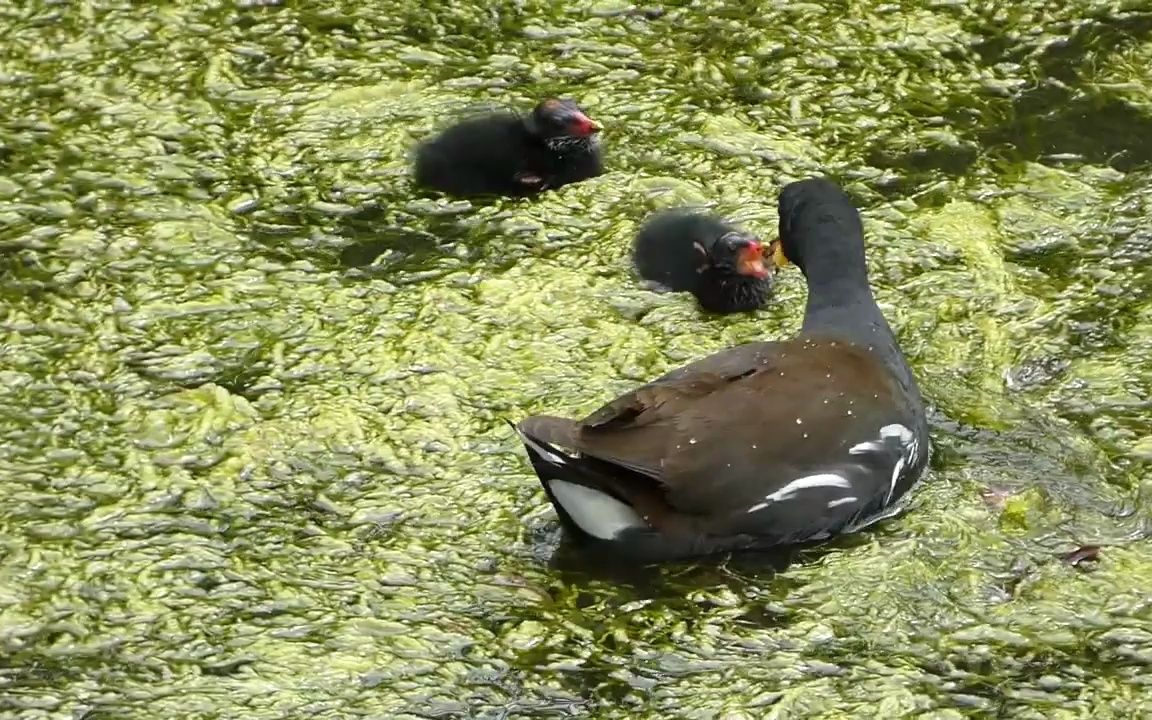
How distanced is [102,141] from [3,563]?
198cm

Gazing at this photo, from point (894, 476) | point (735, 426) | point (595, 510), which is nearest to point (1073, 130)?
point (894, 476)

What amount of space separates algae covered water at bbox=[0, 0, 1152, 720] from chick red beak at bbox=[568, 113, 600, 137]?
15 cm

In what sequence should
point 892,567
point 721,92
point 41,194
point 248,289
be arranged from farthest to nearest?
1. point 721,92
2. point 41,194
3. point 248,289
4. point 892,567

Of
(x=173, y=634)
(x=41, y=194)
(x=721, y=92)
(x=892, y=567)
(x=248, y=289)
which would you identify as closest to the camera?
(x=173, y=634)

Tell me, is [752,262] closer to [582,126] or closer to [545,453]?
[582,126]

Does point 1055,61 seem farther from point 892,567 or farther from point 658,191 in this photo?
point 892,567

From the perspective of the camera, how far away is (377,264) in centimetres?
488

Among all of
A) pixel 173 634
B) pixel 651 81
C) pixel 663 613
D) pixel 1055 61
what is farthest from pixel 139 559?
pixel 1055 61

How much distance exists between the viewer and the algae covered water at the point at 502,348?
3.44m

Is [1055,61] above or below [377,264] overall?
above

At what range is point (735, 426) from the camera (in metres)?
3.78

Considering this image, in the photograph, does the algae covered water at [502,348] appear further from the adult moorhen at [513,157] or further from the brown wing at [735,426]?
the brown wing at [735,426]

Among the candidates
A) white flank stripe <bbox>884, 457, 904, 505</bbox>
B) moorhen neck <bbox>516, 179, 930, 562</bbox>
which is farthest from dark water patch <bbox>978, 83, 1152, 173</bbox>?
white flank stripe <bbox>884, 457, 904, 505</bbox>

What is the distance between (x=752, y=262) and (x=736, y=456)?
44.7 inches
